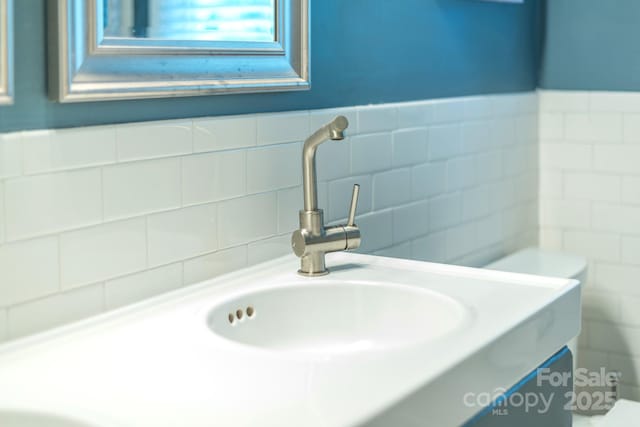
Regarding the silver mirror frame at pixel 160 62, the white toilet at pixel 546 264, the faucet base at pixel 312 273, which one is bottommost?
the white toilet at pixel 546 264

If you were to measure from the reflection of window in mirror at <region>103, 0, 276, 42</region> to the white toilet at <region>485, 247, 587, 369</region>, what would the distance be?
3.84 ft

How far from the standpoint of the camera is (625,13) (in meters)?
2.74

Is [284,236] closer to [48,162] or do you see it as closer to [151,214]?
[151,214]

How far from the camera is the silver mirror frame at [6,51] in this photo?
123 cm

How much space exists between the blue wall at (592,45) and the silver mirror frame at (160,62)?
131cm

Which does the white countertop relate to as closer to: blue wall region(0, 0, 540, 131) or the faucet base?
the faucet base

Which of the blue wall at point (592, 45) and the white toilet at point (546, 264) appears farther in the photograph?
the blue wall at point (592, 45)

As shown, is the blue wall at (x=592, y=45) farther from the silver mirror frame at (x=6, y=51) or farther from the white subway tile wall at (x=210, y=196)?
the silver mirror frame at (x=6, y=51)

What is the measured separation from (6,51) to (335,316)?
0.73 metres

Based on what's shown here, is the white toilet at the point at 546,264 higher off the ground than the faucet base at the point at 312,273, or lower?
lower

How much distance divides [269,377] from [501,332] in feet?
1.24

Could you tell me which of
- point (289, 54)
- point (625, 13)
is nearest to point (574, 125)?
point (625, 13)

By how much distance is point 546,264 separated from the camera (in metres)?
2.61

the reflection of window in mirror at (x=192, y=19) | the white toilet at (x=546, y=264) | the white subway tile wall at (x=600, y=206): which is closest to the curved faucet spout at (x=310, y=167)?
the reflection of window in mirror at (x=192, y=19)
